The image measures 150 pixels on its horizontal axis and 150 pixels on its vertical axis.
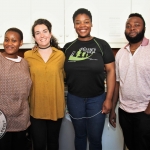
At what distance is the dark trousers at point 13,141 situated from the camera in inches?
45.6

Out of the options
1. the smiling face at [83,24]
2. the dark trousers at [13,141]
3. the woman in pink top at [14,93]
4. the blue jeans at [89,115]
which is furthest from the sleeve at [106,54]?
the dark trousers at [13,141]

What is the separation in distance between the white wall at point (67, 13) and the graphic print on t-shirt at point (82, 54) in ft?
1.92

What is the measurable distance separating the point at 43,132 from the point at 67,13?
3.90 feet

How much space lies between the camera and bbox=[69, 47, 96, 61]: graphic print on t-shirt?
1.30 m

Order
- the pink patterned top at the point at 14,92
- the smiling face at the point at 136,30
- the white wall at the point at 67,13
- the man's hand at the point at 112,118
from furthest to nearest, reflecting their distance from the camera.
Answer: the white wall at the point at 67,13, the man's hand at the point at 112,118, the smiling face at the point at 136,30, the pink patterned top at the point at 14,92

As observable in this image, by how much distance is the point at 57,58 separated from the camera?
1.33m

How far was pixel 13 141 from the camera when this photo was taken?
122 centimetres

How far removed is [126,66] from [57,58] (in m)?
0.51

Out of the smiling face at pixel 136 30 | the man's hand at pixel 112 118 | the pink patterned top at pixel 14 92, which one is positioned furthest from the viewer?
the man's hand at pixel 112 118

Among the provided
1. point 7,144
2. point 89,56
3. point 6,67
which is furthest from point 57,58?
point 7,144

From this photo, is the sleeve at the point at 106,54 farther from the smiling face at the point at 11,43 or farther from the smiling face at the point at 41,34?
the smiling face at the point at 11,43

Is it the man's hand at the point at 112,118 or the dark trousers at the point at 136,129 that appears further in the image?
the man's hand at the point at 112,118

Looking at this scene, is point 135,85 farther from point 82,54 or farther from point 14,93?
point 14,93

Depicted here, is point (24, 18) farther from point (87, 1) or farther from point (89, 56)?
point (89, 56)
